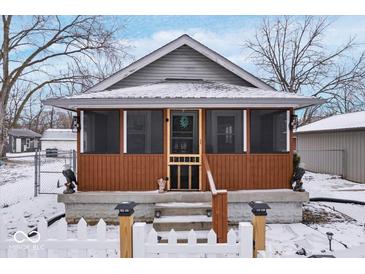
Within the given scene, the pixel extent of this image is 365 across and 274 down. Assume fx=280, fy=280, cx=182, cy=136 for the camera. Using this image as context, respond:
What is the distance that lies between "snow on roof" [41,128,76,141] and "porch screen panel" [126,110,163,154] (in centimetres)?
780

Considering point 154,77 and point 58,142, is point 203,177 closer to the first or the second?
point 154,77

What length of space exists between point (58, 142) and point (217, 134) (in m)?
10.6

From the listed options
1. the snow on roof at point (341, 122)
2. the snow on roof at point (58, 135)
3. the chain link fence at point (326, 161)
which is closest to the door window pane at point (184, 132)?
the snow on roof at point (341, 122)

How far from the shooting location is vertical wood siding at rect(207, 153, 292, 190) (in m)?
5.38

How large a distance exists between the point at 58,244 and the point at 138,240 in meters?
0.85

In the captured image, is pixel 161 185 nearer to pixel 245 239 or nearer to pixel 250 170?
pixel 250 170

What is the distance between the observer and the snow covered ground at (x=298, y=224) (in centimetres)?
398

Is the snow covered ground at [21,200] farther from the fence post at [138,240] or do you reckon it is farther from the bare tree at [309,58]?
the bare tree at [309,58]

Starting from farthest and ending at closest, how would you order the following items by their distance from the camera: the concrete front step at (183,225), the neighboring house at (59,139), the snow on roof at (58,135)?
1. the neighboring house at (59,139)
2. the snow on roof at (58,135)
3. the concrete front step at (183,225)

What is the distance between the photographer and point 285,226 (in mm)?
5027

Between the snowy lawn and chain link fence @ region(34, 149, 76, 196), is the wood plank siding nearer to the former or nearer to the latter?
chain link fence @ region(34, 149, 76, 196)

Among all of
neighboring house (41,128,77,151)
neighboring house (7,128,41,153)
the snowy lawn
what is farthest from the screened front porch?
neighboring house (41,128,77,151)

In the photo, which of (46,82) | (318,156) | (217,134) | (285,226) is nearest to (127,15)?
(217,134)

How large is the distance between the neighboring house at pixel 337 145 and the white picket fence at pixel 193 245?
23.7 feet
